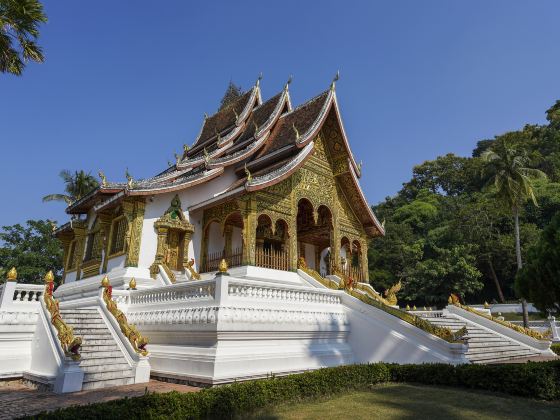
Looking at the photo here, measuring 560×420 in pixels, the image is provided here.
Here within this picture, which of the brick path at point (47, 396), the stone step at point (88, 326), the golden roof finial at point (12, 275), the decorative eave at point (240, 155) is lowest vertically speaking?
the brick path at point (47, 396)

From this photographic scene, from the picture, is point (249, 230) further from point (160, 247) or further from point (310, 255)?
point (310, 255)

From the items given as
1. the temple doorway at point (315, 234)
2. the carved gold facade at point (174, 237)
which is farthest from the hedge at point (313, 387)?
the temple doorway at point (315, 234)

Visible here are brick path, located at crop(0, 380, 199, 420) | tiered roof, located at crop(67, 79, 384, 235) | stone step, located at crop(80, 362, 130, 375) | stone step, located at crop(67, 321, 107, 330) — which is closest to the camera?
brick path, located at crop(0, 380, 199, 420)

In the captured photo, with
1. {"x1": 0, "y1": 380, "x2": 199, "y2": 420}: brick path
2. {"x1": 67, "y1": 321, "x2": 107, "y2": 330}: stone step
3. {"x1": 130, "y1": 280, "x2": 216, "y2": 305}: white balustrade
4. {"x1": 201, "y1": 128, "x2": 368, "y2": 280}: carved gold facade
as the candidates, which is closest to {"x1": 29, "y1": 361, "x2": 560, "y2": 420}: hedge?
{"x1": 0, "y1": 380, "x2": 199, "y2": 420}: brick path

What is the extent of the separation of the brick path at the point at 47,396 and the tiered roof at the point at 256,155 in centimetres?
618

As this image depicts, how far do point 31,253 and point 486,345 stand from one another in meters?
33.2

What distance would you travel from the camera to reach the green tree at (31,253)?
1234 inches

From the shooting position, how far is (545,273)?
6.24 meters

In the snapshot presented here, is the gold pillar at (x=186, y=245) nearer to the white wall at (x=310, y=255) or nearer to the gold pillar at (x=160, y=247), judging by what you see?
the gold pillar at (x=160, y=247)

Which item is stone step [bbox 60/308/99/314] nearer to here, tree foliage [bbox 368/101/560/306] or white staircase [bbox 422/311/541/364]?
white staircase [bbox 422/311/541/364]

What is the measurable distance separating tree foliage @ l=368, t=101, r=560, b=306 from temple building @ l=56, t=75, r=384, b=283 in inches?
429

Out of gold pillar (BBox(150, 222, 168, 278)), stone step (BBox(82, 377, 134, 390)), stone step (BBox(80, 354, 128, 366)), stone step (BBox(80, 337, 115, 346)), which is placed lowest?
stone step (BBox(82, 377, 134, 390))

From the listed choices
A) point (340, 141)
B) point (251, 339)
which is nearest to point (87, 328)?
point (251, 339)

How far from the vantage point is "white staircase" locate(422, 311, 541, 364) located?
1065 cm
